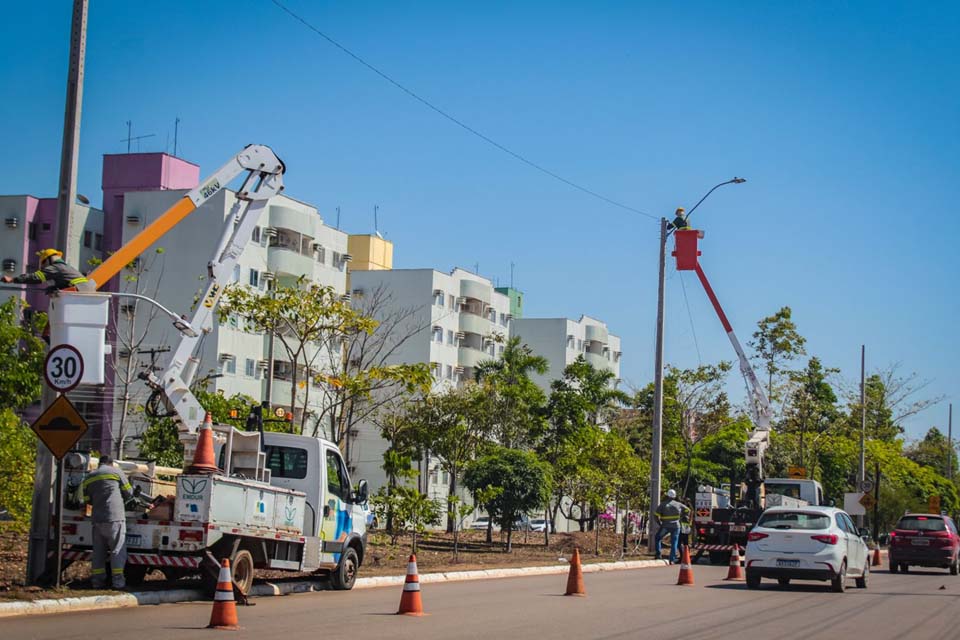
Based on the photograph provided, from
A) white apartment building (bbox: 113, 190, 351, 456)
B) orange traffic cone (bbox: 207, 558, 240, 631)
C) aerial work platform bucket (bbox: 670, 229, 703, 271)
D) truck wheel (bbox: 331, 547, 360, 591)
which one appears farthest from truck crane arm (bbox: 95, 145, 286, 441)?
white apartment building (bbox: 113, 190, 351, 456)

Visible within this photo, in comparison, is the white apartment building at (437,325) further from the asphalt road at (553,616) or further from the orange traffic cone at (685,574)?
the asphalt road at (553,616)

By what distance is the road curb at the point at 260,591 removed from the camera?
1328 centimetres

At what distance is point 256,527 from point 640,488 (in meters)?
26.1

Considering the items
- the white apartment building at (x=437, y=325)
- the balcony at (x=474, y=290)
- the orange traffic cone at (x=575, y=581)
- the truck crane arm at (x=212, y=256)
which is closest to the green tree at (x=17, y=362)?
the truck crane arm at (x=212, y=256)

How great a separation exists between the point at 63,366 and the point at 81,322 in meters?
0.77

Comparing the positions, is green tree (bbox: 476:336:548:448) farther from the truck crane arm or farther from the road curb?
the truck crane arm

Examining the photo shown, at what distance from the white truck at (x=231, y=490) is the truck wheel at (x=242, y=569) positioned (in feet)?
0.06

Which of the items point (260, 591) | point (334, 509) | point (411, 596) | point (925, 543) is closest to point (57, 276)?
point (260, 591)

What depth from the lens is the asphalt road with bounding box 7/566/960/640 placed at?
495 inches

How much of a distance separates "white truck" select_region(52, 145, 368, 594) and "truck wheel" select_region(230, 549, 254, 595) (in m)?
0.02

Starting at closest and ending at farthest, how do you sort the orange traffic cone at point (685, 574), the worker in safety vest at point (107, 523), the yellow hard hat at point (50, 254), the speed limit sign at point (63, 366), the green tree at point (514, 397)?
the speed limit sign at point (63, 366)
the worker in safety vest at point (107, 523)
the yellow hard hat at point (50, 254)
the orange traffic cone at point (685, 574)
the green tree at point (514, 397)

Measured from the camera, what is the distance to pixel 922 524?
103 ft

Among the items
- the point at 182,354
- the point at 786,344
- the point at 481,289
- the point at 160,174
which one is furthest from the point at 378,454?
the point at 182,354

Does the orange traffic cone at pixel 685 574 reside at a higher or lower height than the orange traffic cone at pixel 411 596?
lower
